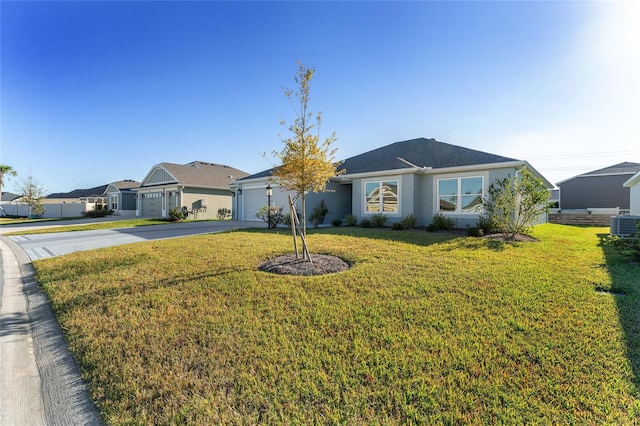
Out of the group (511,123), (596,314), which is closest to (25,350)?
(596,314)

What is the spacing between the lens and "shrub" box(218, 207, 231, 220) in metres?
24.4

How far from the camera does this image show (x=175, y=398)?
2.39 meters

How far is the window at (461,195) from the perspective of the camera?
41.2ft

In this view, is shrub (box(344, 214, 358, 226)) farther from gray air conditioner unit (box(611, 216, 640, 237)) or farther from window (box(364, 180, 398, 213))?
gray air conditioner unit (box(611, 216, 640, 237))

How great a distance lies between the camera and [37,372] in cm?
297

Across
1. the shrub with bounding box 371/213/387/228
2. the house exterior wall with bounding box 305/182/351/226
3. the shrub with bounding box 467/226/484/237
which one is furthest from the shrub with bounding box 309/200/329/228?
the shrub with bounding box 467/226/484/237

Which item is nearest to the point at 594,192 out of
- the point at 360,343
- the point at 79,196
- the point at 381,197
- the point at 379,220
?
the point at 381,197

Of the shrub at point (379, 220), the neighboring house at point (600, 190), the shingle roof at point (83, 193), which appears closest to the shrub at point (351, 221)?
the shrub at point (379, 220)

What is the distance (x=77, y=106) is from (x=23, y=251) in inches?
345

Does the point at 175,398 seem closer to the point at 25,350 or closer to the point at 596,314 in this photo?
the point at 25,350

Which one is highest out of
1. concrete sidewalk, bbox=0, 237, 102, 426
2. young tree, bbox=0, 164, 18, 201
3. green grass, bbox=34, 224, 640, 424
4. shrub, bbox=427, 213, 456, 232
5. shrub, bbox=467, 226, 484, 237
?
young tree, bbox=0, 164, 18, 201

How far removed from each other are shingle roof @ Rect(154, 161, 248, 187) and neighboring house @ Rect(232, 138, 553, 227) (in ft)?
41.8

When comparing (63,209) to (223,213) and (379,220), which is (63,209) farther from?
(379,220)

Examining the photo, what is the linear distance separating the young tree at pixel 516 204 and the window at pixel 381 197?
4176mm
